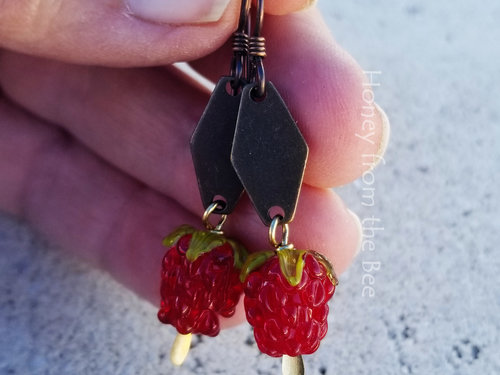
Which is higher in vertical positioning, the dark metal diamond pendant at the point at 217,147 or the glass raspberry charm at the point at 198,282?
the dark metal diamond pendant at the point at 217,147

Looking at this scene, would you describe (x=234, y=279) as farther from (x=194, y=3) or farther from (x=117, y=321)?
(x=194, y=3)

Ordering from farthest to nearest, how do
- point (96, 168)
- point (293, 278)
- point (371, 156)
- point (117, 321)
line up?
1. point (96, 168)
2. point (117, 321)
3. point (371, 156)
4. point (293, 278)

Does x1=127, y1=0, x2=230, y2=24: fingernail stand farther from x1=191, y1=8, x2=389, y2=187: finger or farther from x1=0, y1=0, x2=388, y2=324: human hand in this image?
x1=191, y1=8, x2=389, y2=187: finger

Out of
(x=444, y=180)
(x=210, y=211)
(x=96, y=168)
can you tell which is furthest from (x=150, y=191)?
(x=444, y=180)

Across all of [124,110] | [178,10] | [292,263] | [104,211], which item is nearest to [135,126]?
[124,110]

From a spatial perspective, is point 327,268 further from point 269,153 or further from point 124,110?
point 124,110

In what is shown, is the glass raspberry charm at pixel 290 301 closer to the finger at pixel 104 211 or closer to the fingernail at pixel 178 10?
the finger at pixel 104 211

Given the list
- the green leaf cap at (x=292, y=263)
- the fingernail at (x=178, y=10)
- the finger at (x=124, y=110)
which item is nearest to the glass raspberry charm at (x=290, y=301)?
the green leaf cap at (x=292, y=263)

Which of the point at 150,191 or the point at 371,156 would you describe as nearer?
the point at 371,156
